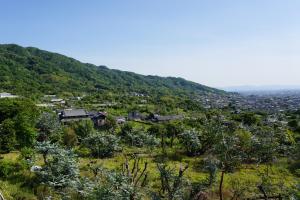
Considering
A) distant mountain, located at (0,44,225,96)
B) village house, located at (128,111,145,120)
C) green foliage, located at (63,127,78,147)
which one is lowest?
village house, located at (128,111,145,120)

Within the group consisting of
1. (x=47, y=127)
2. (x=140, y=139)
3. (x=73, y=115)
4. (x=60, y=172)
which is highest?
(x=60, y=172)

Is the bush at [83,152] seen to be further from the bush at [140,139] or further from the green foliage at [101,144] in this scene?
the bush at [140,139]

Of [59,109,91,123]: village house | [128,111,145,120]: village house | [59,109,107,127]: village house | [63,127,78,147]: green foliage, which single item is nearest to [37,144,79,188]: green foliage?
[63,127,78,147]: green foliage

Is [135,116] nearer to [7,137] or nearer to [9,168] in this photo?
[7,137]

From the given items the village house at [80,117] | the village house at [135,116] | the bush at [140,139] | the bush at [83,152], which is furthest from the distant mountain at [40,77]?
the bush at [83,152]

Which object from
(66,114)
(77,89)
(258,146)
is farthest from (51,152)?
(77,89)

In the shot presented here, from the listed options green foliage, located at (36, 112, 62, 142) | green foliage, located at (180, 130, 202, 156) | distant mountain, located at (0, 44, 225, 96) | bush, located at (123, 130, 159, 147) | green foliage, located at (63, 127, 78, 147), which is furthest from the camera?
distant mountain, located at (0, 44, 225, 96)

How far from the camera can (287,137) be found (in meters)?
41.4

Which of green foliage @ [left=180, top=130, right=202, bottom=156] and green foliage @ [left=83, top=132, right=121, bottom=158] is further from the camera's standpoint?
green foliage @ [left=180, top=130, right=202, bottom=156]

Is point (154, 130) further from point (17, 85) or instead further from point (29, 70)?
point (29, 70)

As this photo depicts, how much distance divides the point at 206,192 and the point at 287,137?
2333cm

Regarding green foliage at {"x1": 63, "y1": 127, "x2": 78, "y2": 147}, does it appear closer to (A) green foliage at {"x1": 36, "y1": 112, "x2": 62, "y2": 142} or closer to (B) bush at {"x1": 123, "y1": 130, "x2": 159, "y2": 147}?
(A) green foliage at {"x1": 36, "y1": 112, "x2": 62, "y2": 142}

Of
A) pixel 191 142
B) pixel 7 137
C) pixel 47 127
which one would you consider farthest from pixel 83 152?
pixel 191 142

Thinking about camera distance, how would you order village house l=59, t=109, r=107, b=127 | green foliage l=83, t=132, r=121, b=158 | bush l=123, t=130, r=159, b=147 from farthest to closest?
village house l=59, t=109, r=107, b=127 < bush l=123, t=130, r=159, b=147 < green foliage l=83, t=132, r=121, b=158
